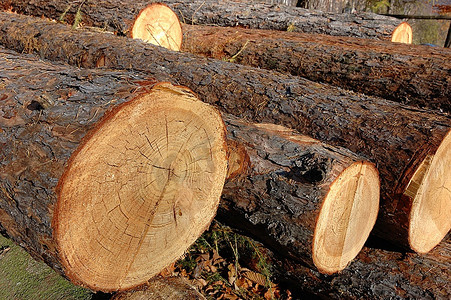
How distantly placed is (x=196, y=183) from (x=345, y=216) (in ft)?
2.76

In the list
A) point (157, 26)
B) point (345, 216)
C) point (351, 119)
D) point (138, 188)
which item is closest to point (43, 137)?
point (138, 188)

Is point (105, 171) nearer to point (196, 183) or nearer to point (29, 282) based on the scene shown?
point (196, 183)

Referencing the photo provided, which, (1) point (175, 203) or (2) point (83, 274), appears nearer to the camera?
(2) point (83, 274)

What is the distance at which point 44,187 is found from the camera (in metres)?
1.77

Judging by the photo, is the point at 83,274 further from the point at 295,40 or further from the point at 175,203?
the point at 295,40

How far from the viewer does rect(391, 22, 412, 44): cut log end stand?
16.6 ft

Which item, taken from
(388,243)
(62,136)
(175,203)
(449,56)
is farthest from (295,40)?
(62,136)

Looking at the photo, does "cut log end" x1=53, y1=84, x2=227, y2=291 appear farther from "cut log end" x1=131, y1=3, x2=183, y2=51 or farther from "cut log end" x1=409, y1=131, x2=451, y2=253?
"cut log end" x1=131, y1=3, x2=183, y2=51

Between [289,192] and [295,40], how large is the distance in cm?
265

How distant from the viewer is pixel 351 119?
2727 mm

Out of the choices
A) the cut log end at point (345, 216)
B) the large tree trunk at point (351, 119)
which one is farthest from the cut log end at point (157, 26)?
the cut log end at point (345, 216)

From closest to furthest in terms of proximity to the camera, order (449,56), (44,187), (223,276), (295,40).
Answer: (44,187)
(223,276)
(449,56)
(295,40)

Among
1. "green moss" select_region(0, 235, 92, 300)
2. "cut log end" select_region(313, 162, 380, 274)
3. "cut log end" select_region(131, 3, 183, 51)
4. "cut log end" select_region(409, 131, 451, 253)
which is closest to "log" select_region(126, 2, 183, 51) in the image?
"cut log end" select_region(131, 3, 183, 51)

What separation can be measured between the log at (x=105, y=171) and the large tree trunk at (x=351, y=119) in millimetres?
406
